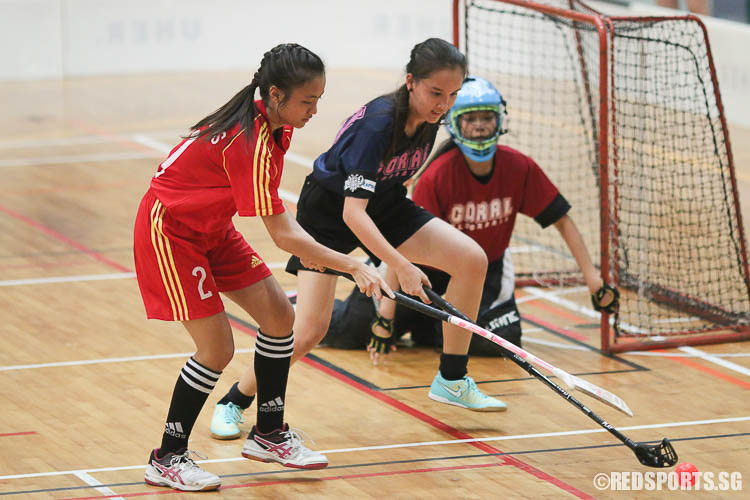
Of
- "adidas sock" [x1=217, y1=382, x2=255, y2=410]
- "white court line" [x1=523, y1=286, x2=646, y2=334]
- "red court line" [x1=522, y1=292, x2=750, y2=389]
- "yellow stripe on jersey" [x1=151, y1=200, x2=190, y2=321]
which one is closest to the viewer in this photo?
"yellow stripe on jersey" [x1=151, y1=200, x2=190, y2=321]

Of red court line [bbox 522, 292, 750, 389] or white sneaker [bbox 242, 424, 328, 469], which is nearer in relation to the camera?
white sneaker [bbox 242, 424, 328, 469]

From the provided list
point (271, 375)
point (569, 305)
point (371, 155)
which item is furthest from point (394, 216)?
point (569, 305)

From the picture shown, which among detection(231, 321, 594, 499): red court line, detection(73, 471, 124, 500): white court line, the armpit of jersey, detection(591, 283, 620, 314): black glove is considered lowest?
detection(73, 471, 124, 500): white court line

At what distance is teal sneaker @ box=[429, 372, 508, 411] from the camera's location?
5.19 m

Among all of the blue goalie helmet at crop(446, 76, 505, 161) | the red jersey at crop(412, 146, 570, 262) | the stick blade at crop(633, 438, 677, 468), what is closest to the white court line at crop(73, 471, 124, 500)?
the stick blade at crop(633, 438, 677, 468)

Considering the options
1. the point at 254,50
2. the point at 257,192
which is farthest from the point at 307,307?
the point at 254,50

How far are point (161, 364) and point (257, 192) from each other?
209 cm

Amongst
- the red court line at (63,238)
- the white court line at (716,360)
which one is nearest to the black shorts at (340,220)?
the white court line at (716,360)

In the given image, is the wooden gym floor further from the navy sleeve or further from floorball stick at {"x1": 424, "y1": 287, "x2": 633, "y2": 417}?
the navy sleeve

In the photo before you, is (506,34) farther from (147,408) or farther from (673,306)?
(147,408)

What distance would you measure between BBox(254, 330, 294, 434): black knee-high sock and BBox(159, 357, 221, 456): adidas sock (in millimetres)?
237

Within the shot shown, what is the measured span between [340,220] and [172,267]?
3.49ft

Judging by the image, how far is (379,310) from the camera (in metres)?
5.68

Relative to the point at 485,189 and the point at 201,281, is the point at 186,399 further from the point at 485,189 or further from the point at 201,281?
the point at 485,189
